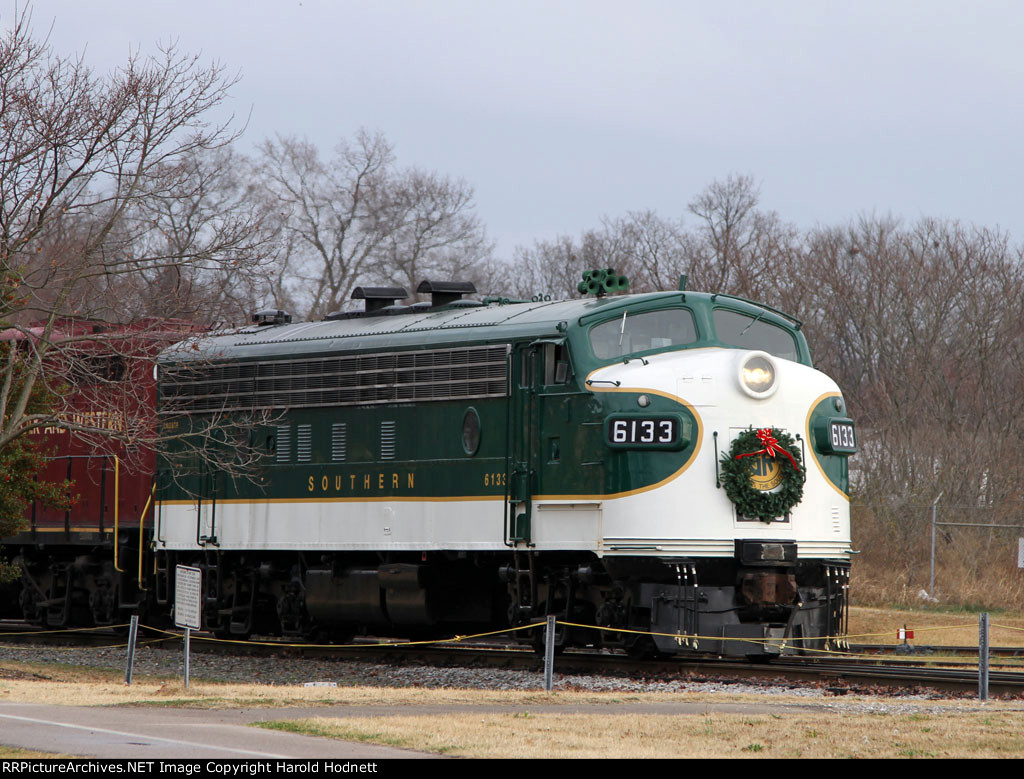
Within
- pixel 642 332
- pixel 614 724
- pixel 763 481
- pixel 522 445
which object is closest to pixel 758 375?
pixel 763 481

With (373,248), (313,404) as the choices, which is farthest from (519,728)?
(373,248)

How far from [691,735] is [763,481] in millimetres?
5880

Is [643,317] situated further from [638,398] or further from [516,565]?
[516,565]

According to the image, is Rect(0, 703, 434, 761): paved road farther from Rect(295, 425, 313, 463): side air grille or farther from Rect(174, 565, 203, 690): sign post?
Rect(295, 425, 313, 463): side air grille

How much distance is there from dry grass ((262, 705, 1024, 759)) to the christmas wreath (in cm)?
415

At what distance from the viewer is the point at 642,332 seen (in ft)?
56.9

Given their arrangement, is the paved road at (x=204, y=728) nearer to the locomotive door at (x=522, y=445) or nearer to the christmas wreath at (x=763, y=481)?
the christmas wreath at (x=763, y=481)

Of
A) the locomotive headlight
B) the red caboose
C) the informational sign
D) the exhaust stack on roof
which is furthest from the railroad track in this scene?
the exhaust stack on roof

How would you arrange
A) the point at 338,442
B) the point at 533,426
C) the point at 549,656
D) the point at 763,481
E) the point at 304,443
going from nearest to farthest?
the point at 549,656 → the point at 763,481 → the point at 533,426 → the point at 338,442 → the point at 304,443

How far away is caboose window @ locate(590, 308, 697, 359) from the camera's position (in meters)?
17.0

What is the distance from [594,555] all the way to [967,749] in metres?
6.61

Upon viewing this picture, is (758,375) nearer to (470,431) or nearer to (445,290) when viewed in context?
(470,431)

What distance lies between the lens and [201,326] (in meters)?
21.4

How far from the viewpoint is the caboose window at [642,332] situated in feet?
55.9
